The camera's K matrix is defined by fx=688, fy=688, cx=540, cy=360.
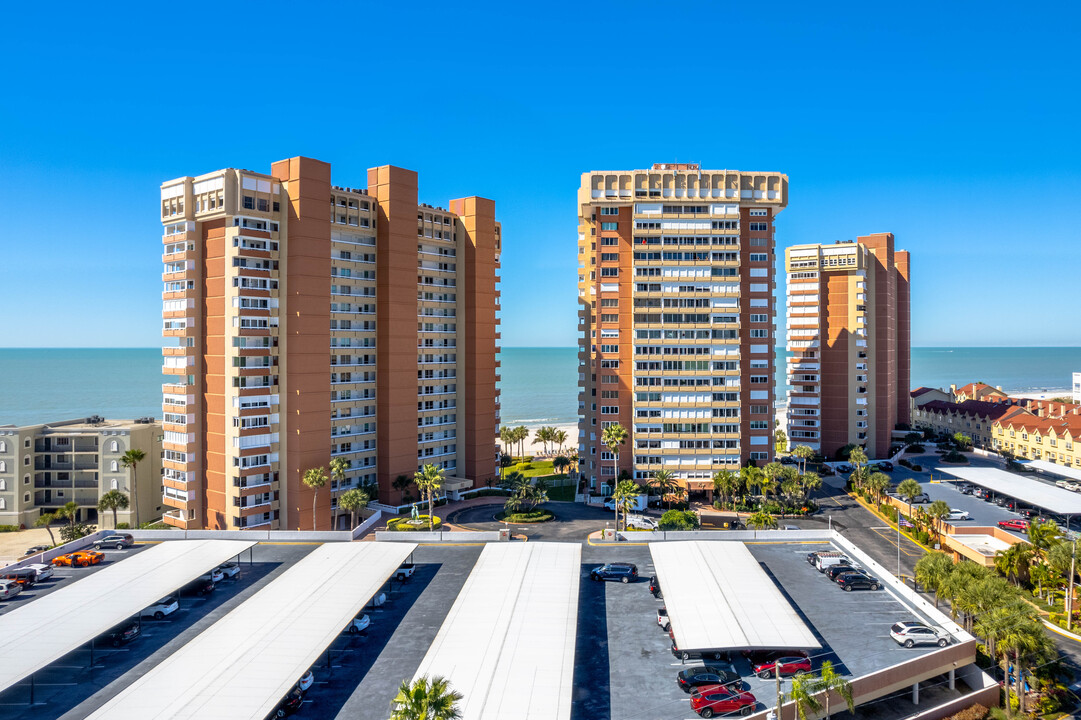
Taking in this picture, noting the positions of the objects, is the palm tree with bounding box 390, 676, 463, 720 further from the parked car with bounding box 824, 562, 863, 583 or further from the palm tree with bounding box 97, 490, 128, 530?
the palm tree with bounding box 97, 490, 128, 530

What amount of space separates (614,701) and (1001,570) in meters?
42.6

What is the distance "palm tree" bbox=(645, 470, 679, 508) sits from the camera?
3492 inches

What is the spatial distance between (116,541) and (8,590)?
40.8 ft

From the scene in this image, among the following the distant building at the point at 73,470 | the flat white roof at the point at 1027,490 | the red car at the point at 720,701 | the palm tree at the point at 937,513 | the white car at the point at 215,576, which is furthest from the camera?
the distant building at the point at 73,470

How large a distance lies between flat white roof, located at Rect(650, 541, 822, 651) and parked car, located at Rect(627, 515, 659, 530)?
24.5m

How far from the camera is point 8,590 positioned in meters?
44.7

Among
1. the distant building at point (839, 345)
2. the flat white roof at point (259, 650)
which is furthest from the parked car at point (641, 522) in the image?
the distant building at point (839, 345)

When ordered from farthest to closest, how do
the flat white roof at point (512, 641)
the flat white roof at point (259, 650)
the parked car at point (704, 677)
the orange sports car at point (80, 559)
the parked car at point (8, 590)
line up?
the orange sports car at point (80, 559) → the parked car at point (8, 590) → the parked car at point (704, 677) → the flat white roof at point (512, 641) → the flat white roof at point (259, 650)

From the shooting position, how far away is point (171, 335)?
7819 centimetres

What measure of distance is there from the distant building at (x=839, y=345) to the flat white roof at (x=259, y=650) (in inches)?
3753

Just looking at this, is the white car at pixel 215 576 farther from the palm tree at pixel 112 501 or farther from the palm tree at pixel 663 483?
the palm tree at pixel 663 483

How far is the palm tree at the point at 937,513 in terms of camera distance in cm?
6781

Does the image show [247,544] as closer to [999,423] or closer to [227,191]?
[227,191]

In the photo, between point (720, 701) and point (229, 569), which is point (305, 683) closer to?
point (720, 701)
